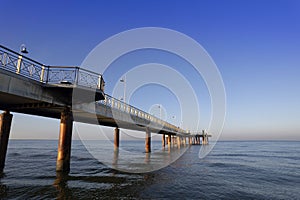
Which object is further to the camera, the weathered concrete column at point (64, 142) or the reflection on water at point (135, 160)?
the reflection on water at point (135, 160)

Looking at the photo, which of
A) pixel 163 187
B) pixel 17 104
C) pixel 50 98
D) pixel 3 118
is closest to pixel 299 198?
pixel 163 187

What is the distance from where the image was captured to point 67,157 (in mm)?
17000

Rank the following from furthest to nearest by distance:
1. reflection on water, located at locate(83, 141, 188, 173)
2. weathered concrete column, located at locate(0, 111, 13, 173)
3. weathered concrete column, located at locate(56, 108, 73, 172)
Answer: reflection on water, located at locate(83, 141, 188, 173) < weathered concrete column, located at locate(0, 111, 13, 173) < weathered concrete column, located at locate(56, 108, 73, 172)

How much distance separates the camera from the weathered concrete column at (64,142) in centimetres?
1661

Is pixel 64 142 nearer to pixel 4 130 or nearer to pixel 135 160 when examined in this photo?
pixel 4 130

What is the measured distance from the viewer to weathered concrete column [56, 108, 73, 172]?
54.5 feet

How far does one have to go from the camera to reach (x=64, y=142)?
1667 cm

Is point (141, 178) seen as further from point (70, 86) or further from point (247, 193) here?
point (70, 86)

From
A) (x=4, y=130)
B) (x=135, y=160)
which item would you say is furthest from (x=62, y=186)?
(x=135, y=160)

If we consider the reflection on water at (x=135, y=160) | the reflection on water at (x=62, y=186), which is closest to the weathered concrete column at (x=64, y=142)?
the reflection on water at (x=62, y=186)

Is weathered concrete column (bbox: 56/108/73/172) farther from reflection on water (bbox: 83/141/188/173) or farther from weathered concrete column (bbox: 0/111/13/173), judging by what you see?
reflection on water (bbox: 83/141/188/173)

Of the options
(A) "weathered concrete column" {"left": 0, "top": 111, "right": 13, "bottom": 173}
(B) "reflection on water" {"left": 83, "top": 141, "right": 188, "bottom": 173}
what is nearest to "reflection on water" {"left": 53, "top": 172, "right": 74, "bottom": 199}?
(A) "weathered concrete column" {"left": 0, "top": 111, "right": 13, "bottom": 173}

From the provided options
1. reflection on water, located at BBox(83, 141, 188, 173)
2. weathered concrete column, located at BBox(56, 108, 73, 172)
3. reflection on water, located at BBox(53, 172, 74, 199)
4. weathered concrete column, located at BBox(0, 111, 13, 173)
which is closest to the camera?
reflection on water, located at BBox(53, 172, 74, 199)

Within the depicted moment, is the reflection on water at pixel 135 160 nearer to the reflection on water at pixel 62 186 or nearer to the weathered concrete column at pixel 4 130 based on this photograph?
the reflection on water at pixel 62 186
